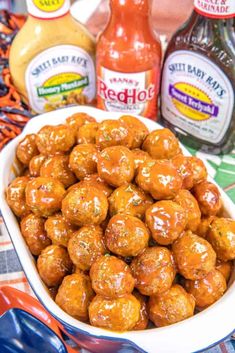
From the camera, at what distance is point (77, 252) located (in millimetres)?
626

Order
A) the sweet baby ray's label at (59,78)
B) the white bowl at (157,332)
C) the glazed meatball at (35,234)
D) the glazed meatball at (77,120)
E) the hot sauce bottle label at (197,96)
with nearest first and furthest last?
the white bowl at (157,332) → the glazed meatball at (35,234) → the glazed meatball at (77,120) → the hot sauce bottle label at (197,96) → the sweet baby ray's label at (59,78)

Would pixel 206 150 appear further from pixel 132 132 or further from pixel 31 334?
pixel 31 334

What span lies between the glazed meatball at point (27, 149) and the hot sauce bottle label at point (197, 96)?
327 mm

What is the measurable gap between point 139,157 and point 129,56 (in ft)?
1.01

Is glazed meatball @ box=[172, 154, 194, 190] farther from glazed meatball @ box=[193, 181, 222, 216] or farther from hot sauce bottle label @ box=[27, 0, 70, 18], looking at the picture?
hot sauce bottle label @ box=[27, 0, 70, 18]

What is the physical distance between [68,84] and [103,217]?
0.50 metres

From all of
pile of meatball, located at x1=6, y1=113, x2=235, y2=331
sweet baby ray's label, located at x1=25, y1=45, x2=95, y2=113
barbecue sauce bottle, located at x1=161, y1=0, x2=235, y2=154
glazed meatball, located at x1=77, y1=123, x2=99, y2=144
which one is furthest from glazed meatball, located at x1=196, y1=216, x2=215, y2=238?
sweet baby ray's label, located at x1=25, y1=45, x2=95, y2=113

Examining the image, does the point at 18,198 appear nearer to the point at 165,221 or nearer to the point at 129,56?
the point at 165,221

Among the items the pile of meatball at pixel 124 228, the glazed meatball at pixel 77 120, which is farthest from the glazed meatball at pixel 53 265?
the glazed meatball at pixel 77 120

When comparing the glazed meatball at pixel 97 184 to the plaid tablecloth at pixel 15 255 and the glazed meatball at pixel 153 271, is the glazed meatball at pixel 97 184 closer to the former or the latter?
the glazed meatball at pixel 153 271

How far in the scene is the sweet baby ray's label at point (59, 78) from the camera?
40.2 inches

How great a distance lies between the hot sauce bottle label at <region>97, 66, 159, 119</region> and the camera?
3.15ft

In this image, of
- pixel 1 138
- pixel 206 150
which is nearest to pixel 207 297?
pixel 206 150

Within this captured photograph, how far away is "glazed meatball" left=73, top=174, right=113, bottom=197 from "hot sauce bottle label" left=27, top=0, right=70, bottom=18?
420mm
